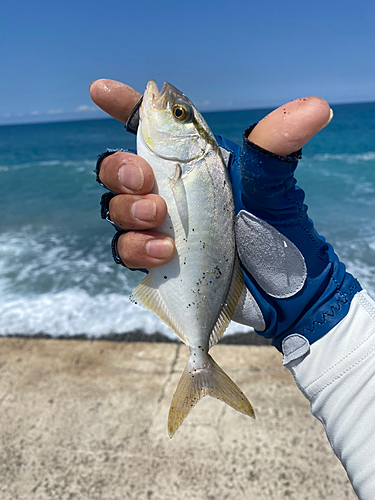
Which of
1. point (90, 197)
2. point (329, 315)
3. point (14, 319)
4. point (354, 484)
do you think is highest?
point (329, 315)

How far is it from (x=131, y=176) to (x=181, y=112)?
1.24ft

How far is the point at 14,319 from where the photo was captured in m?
5.53

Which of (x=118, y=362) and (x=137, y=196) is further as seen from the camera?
(x=118, y=362)

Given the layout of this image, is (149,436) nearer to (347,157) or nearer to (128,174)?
(128,174)

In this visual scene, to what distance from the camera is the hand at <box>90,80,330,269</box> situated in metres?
1.35

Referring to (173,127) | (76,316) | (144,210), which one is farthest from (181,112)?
(76,316)

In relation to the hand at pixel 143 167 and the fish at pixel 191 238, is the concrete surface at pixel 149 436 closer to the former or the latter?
the fish at pixel 191 238

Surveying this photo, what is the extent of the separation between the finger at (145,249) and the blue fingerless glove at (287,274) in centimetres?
41

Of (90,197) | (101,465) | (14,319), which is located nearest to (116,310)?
(14,319)

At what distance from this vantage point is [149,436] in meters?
3.18

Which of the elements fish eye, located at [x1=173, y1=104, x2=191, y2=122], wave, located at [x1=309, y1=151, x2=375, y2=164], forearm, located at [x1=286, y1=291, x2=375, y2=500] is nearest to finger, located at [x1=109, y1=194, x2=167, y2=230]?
fish eye, located at [x1=173, y1=104, x2=191, y2=122]

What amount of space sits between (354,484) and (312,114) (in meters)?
1.68

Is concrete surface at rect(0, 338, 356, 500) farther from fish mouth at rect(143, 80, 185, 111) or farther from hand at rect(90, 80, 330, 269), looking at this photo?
fish mouth at rect(143, 80, 185, 111)

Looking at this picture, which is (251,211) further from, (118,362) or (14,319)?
(14,319)
